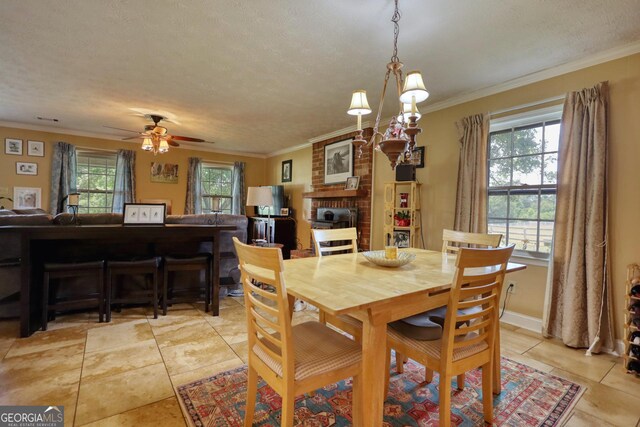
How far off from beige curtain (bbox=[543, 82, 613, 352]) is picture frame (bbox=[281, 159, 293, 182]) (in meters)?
4.70

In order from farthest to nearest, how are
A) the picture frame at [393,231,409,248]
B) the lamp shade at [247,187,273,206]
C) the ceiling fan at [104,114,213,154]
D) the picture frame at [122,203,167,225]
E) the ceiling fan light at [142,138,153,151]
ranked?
the lamp shade at [247,187,273,206], the ceiling fan light at [142,138,153,151], the ceiling fan at [104,114,213,154], the picture frame at [393,231,409,248], the picture frame at [122,203,167,225]

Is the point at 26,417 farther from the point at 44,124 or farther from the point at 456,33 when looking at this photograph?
the point at 44,124

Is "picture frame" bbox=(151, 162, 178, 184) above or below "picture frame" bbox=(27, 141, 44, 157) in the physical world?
below

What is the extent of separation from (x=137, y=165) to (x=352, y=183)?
14.1 ft

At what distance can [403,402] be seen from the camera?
64.7 inches

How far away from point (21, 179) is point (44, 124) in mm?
985

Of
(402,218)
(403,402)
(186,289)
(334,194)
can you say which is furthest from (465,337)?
(334,194)

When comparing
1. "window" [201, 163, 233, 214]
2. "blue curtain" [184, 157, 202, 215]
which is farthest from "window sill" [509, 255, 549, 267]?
"blue curtain" [184, 157, 202, 215]

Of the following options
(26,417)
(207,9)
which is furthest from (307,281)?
(207,9)

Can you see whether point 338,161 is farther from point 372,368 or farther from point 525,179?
point 372,368

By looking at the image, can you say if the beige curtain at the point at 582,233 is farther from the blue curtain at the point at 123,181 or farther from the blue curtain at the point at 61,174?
the blue curtain at the point at 61,174

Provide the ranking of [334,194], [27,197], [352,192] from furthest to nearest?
[27,197], [334,194], [352,192]

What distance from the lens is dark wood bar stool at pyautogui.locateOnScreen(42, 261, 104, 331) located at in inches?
95.1

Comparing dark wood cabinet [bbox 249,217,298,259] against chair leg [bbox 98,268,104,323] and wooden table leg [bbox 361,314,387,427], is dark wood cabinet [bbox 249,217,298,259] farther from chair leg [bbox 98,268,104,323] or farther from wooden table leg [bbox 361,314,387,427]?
wooden table leg [bbox 361,314,387,427]
